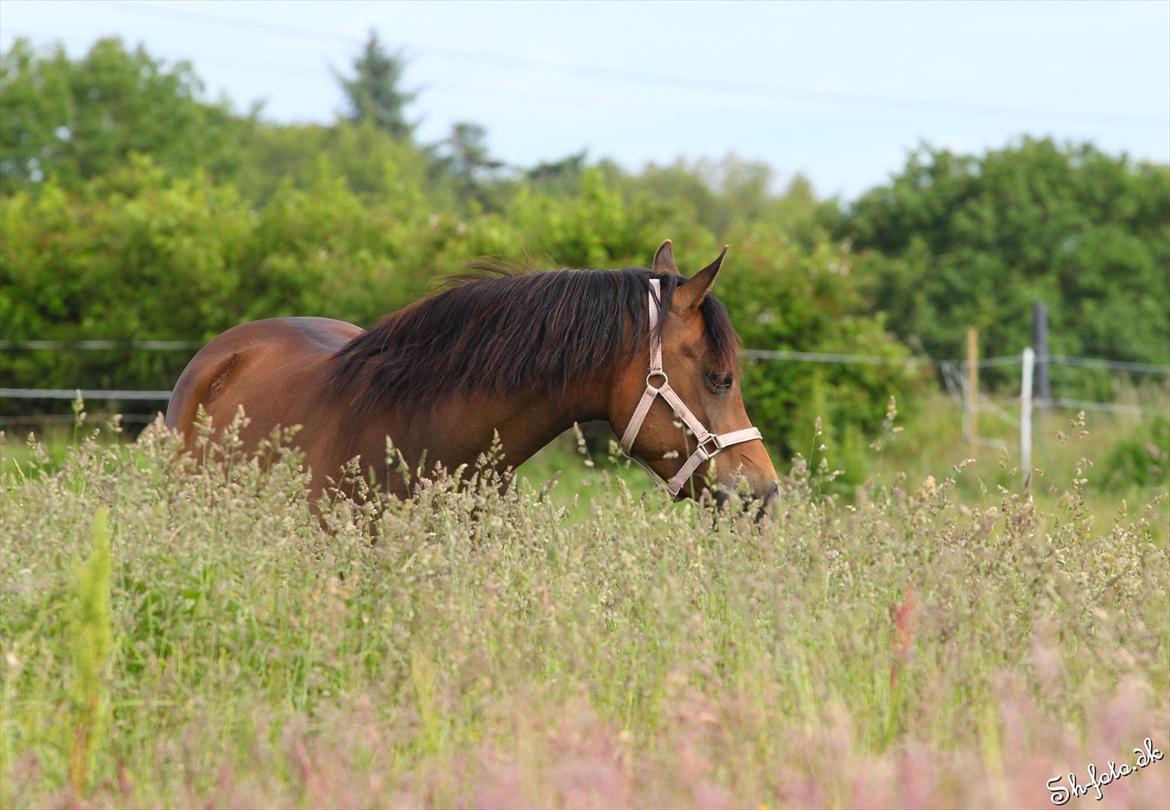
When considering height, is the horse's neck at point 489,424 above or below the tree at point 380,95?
below

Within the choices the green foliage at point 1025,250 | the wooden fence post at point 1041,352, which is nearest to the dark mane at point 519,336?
the wooden fence post at point 1041,352

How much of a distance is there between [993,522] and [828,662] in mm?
773

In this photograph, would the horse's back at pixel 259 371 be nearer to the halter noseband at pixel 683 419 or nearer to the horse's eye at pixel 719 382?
the halter noseband at pixel 683 419

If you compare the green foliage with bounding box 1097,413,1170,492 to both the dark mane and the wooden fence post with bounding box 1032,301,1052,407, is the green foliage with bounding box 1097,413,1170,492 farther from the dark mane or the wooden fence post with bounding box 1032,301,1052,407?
the dark mane

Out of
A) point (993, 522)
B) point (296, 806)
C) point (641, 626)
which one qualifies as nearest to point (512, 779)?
point (296, 806)

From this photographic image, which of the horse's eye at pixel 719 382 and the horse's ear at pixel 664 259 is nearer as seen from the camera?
the horse's eye at pixel 719 382

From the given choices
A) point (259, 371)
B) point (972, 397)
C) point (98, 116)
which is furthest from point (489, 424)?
point (98, 116)

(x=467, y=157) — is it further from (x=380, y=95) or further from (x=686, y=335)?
(x=686, y=335)

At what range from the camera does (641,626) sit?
13.0 ft

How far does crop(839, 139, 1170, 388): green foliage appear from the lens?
28.0 metres

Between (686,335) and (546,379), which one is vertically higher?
(686,335)

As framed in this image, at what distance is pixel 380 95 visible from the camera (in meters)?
62.8

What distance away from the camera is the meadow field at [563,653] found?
2869mm

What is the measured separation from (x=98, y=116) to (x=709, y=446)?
41.0 m
